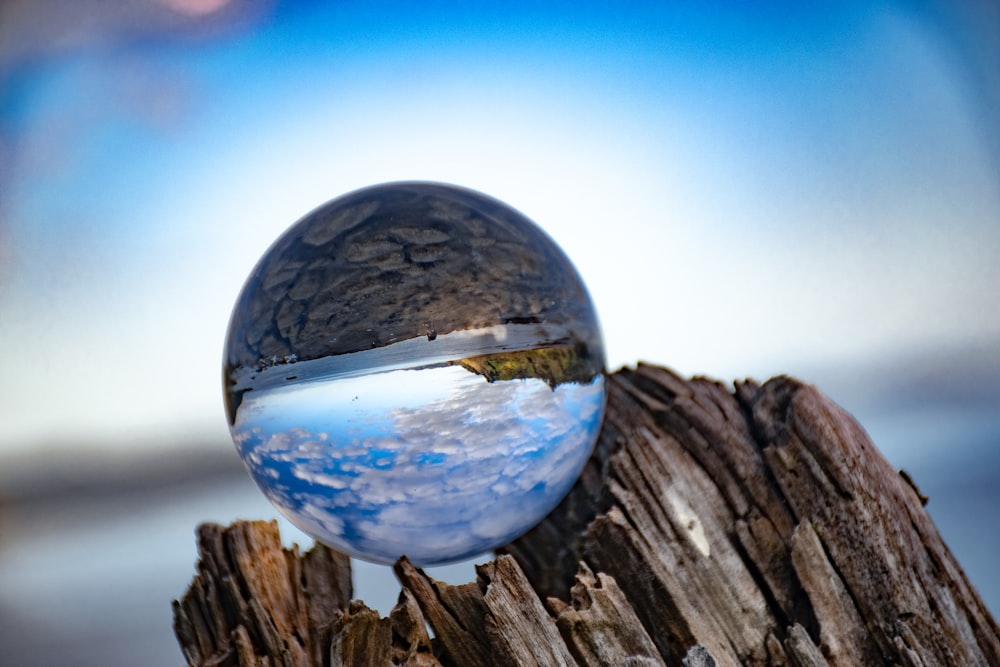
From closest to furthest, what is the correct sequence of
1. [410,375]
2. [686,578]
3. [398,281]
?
[410,375] → [398,281] → [686,578]

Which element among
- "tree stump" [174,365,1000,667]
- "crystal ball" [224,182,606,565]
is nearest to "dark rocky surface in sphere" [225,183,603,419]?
"crystal ball" [224,182,606,565]

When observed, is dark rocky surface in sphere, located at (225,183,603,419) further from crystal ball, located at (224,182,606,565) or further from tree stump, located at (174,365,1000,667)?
tree stump, located at (174,365,1000,667)

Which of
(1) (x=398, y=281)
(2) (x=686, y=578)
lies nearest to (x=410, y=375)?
(1) (x=398, y=281)

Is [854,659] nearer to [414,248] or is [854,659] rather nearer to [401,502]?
[401,502]

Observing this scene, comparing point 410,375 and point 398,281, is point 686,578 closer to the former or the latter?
point 410,375

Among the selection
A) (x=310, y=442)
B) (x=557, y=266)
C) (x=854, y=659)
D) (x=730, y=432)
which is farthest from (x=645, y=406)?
(x=310, y=442)

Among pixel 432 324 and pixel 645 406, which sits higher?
pixel 432 324
